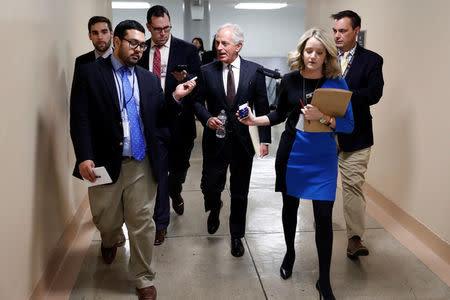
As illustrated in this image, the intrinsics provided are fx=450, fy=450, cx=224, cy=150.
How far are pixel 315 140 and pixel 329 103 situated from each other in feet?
0.85

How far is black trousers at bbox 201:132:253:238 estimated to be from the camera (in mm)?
3451

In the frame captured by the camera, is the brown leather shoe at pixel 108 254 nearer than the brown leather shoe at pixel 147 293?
No

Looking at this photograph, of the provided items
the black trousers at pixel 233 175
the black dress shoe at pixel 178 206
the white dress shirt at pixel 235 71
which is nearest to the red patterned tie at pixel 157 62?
the white dress shirt at pixel 235 71

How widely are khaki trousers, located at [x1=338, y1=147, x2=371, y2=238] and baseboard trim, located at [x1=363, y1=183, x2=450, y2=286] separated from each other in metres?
0.56

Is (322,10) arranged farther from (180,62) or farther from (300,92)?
(300,92)

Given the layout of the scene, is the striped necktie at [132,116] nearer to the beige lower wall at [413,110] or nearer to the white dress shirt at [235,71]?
the white dress shirt at [235,71]

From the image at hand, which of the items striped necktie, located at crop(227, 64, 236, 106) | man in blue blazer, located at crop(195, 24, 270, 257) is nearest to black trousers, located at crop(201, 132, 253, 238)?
man in blue blazer, located at crop(195, 24, 270, 257)

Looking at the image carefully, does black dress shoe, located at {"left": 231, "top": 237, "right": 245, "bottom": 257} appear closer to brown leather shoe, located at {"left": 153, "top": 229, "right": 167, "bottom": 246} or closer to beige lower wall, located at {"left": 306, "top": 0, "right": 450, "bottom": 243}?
brown leather shoe, located at {"left": 153, "top": 229, "right": 167, "bottom": 246}

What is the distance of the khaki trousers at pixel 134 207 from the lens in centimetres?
287

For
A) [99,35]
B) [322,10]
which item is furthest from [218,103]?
[322,10]

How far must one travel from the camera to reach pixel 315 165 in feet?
9.33

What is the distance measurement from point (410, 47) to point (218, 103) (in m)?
1.86

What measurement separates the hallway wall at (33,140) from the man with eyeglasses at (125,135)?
10.9 inches

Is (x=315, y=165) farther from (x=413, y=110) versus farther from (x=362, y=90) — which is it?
(x=413, y=110)
